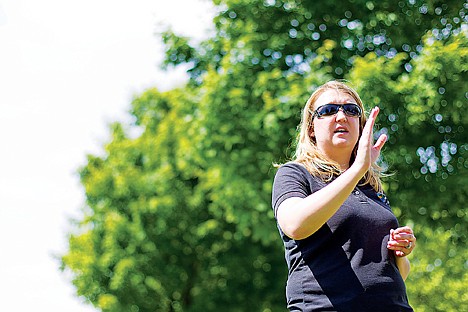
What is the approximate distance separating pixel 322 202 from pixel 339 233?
268 millimetres

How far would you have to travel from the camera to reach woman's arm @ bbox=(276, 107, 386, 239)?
2.80m

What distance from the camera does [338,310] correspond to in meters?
2.92

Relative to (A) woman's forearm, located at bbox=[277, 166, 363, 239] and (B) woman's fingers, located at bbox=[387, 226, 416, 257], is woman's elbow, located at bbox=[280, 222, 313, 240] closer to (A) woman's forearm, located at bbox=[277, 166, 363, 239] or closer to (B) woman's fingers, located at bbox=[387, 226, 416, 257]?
(A) woman's forearm, located at bbox=[277, 166, 363, 239]

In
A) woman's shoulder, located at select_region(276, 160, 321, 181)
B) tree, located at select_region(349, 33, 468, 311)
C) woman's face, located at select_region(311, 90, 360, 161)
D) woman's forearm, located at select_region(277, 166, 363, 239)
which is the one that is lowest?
woman's forearm, located at select_region(277, 166, 363, 239)

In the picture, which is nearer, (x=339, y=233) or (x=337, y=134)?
(x=339, y=233)

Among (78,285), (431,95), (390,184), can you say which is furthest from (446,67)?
(78,285)

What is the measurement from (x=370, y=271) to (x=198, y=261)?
18.4 m

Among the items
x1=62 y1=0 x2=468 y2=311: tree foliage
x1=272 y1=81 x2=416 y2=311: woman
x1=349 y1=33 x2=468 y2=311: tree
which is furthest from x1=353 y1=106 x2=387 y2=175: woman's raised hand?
x1=349 y1=33 x2=468 y2=311: tree

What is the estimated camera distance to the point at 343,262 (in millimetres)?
2973

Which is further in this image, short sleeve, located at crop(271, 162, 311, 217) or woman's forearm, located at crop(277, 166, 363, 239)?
short sleeve, located at crop(271, 162, 311, 217)

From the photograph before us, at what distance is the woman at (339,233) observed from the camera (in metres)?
2.87

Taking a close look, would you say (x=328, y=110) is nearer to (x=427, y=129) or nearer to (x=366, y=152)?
(x=366, y=152)

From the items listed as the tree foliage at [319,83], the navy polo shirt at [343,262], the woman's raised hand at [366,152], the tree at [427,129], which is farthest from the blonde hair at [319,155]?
the tree at [427,129]

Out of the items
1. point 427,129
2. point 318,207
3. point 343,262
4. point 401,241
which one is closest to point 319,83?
point 427,129
